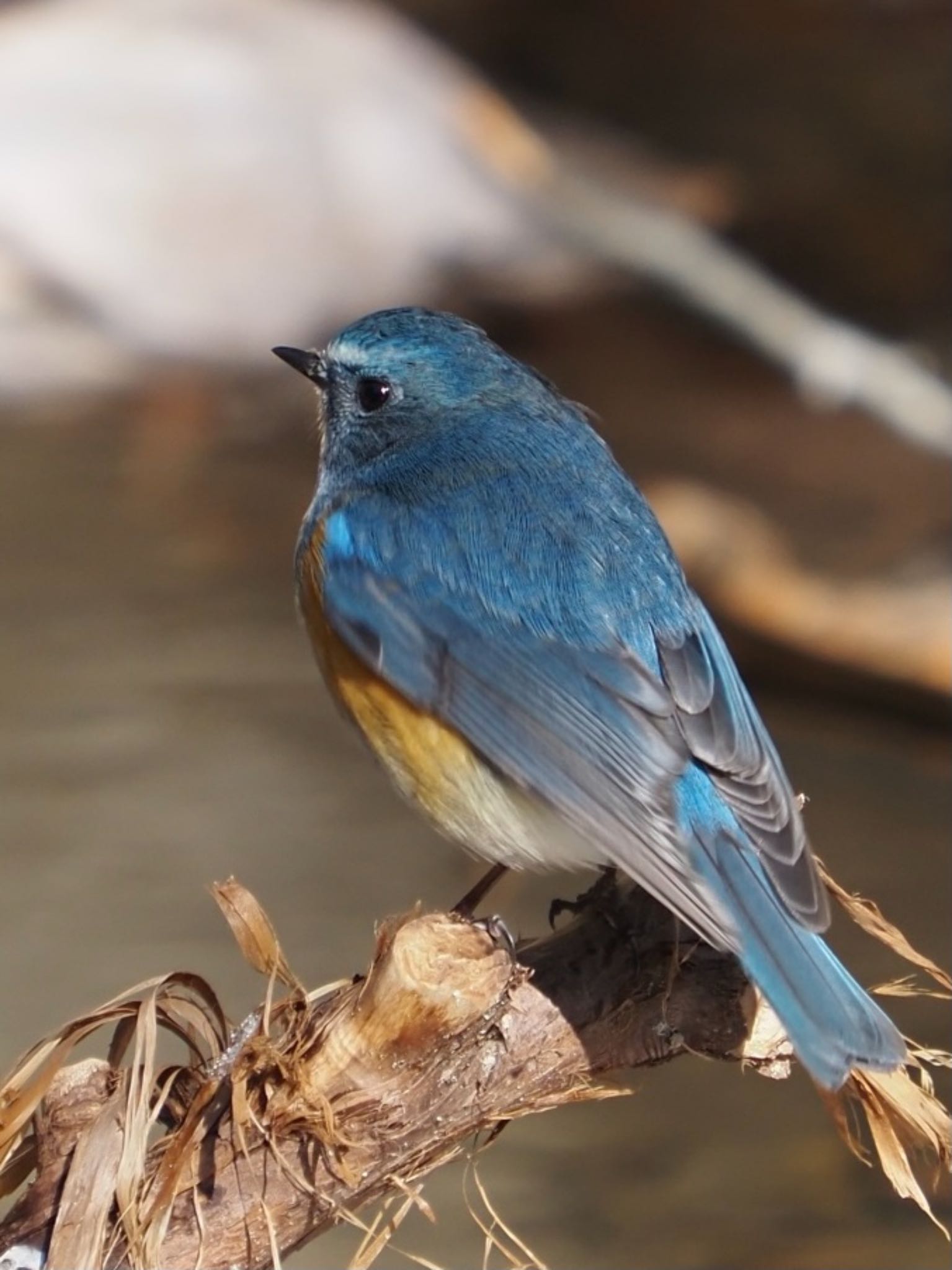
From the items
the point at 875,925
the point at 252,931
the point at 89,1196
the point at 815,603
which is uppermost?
the point at 815,603

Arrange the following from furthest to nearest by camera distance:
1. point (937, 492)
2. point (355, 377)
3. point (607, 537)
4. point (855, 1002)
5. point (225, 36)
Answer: point (225, 36) < point (937, 492) < point (355, 377) < point (607, 537) < point (855, 1002)

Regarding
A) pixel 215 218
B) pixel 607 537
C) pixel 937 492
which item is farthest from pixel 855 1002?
pixel 215 218

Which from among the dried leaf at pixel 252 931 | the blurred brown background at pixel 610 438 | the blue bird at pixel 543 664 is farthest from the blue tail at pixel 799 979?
the blurred brown background at pixel 610 438

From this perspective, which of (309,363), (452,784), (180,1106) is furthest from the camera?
(309,363)

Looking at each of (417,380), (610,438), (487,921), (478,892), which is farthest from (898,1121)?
(610,438)

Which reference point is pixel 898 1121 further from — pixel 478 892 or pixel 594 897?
pixel 478 892

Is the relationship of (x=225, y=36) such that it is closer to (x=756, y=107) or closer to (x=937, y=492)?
(x=756, y=107)

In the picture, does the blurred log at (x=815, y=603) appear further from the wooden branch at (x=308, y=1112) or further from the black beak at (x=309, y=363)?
the wooden branch at (x=308, y=1112)
